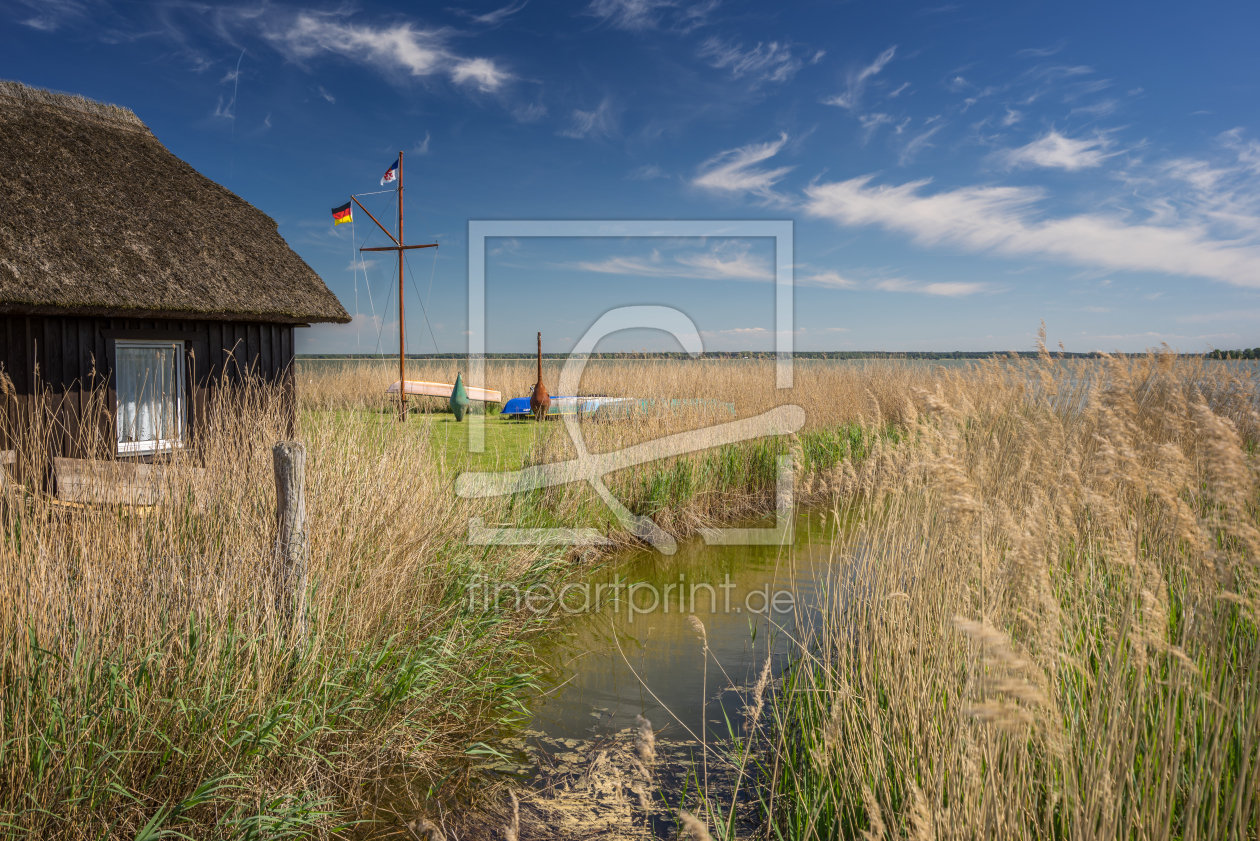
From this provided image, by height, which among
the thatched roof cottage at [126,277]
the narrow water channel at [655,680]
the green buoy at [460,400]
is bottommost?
the narrow water channel at [655,680]

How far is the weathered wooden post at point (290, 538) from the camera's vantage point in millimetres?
2729

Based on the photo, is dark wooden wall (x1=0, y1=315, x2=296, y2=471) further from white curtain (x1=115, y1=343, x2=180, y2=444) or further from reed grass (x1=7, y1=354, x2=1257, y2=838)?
reed grass (x1=7, y1=354, x2=1257, y2=838)

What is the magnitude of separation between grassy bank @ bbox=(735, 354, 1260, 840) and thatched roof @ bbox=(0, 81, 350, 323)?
22.2 ft

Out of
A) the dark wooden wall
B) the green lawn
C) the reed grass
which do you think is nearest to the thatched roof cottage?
the dark wooden wall

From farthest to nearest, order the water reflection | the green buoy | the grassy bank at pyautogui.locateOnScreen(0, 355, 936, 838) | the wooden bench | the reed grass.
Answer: the green buoy, the water reflection, the wooden bench, the grassy bank at pyautogui.locateOnScreen(0, 355, 936, 838), the reed grass

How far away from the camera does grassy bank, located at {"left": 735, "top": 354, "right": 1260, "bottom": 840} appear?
4.38 ft

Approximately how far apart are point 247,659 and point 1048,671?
2.73 metres

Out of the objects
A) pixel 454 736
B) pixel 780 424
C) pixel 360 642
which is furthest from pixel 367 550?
pixel 780 424

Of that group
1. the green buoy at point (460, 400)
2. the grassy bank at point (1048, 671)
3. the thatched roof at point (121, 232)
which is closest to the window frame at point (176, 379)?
the thatched roof at point (121, 232)

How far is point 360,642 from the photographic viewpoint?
298 centimetres

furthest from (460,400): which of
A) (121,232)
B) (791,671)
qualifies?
(791,671)

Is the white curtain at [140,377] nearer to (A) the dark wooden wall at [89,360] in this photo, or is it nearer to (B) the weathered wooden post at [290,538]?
(A) the dark wooden wall at [89,360]

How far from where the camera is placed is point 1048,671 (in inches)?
75.3

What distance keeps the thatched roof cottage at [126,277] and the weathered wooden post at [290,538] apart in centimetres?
281
